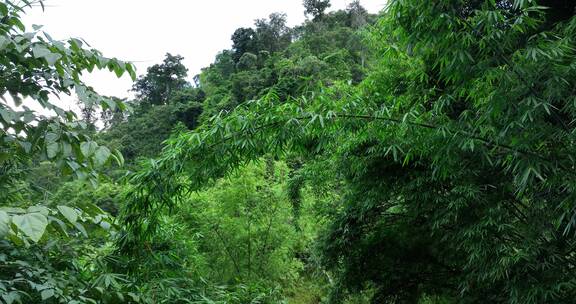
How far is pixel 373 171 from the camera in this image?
513cm

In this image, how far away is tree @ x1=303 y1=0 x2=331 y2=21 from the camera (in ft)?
110

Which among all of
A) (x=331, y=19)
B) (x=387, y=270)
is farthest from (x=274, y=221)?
(x=331, y=19)

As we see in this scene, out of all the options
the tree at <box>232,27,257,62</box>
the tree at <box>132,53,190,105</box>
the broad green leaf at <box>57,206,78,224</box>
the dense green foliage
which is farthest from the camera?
the tree at <box>132,53,190,105</box>

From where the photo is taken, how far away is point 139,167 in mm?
2744

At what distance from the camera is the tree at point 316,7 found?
110 ft

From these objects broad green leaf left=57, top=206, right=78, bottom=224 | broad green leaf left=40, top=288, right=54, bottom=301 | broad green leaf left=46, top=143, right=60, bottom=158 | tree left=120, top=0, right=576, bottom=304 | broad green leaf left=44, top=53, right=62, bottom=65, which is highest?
broad green leaf left=44, top=53, right=62, bottom=65

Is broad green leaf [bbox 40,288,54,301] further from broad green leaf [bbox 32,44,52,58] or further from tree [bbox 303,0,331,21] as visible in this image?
tree [bbox 303,0,331,21]

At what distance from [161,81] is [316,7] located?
11.8m

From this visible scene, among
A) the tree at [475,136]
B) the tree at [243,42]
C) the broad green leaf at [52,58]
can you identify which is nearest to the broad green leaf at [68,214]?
the broad green leaf at [52,58]

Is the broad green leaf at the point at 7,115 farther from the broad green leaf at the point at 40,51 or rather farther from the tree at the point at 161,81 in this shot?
the tree at the point at 161,81

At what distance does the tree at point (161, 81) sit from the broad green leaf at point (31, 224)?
32.6 meters

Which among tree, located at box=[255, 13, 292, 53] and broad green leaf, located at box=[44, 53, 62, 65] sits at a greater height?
tree, located at box=[255, 13, 292, 53]

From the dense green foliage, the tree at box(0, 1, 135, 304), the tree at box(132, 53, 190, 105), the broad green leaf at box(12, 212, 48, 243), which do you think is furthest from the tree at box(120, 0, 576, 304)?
the tree at box(132, 53, 190, 105)

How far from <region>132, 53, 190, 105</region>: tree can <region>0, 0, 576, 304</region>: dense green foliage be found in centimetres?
2795
